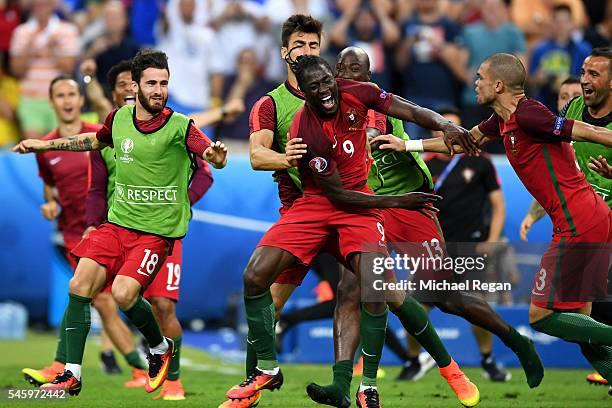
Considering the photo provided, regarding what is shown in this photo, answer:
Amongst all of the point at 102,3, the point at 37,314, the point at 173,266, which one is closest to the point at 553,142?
the point at 173,266

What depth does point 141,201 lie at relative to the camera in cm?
912

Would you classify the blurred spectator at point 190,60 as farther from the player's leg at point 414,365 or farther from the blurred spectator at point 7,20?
A: the player's leg at point 414,365

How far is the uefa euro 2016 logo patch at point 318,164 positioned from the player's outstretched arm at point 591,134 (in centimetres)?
169

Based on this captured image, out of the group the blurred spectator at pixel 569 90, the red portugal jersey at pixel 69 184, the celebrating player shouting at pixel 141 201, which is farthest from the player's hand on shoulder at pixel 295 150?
the red portugal jersey at pixel 69 184

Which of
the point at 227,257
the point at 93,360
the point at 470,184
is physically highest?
the point at 470,184

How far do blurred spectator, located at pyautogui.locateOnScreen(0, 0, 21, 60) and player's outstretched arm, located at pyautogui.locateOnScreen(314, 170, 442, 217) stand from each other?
1061 cm

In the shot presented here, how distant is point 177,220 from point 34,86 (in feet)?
27.4

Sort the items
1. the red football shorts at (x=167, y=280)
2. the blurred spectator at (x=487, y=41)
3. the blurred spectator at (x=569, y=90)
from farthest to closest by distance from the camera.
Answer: the blurred spectator at (x=487, y=41) → the blurred spectator at (x=569, y=90) → the red football shorts at (x=167, y=280)

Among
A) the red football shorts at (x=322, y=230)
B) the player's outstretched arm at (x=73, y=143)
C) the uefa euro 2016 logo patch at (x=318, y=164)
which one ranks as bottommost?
the red football shorts at (x=322, y=230)

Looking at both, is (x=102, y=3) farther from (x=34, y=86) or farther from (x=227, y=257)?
(x=227, y=257)

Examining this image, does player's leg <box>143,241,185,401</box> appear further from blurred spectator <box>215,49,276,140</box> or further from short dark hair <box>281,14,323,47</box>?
blurred spectator <box>215,49,276,140</box>

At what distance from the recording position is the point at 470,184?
12.2 metres

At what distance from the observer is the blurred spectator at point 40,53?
662 inches

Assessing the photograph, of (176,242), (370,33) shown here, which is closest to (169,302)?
(176,242)
